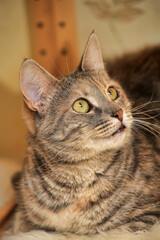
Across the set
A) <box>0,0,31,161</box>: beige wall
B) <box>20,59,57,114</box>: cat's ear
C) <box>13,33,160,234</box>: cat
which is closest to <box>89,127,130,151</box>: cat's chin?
<box>13,33,160,234</box>: cat

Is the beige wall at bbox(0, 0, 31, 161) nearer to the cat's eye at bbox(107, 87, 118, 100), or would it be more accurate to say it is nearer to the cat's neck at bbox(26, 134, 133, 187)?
the cat's neck at bbox(26, 134, 133, 187)

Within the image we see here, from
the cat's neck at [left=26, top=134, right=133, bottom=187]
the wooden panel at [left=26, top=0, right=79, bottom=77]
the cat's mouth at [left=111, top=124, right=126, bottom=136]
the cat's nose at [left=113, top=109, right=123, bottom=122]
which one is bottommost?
the cat's neck at [left=26, top=134, right=133, bottom=187]

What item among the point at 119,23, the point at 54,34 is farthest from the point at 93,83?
the point at 119,23

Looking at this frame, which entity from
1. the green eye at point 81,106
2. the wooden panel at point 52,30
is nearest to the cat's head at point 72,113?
the green eye at point 81,106

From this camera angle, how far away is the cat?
1.01m

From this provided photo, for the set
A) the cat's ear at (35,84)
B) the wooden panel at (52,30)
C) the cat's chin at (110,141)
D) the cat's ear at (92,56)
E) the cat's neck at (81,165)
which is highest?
the wooden panel at (52,30)

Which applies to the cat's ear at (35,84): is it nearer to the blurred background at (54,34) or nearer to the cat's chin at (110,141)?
the cat's chin at (110,141)

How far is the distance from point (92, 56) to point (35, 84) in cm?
33

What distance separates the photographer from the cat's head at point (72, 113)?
99 cm

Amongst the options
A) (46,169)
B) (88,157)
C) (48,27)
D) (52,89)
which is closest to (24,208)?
(46,169)

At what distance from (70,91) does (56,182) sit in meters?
0.37

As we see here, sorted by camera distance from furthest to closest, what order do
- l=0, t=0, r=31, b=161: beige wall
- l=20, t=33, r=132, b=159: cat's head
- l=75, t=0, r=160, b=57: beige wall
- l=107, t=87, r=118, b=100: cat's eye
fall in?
l=75, t=0, r=160, b=57: beige wall, l=0, t=0, r=31, b=161: beige wall, l=107, t=87, r=118, b=100: cat's eye, l=20, t=33, r=132, b=159: cat's head

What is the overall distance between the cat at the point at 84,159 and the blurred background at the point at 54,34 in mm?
695

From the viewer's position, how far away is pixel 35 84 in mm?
1044
